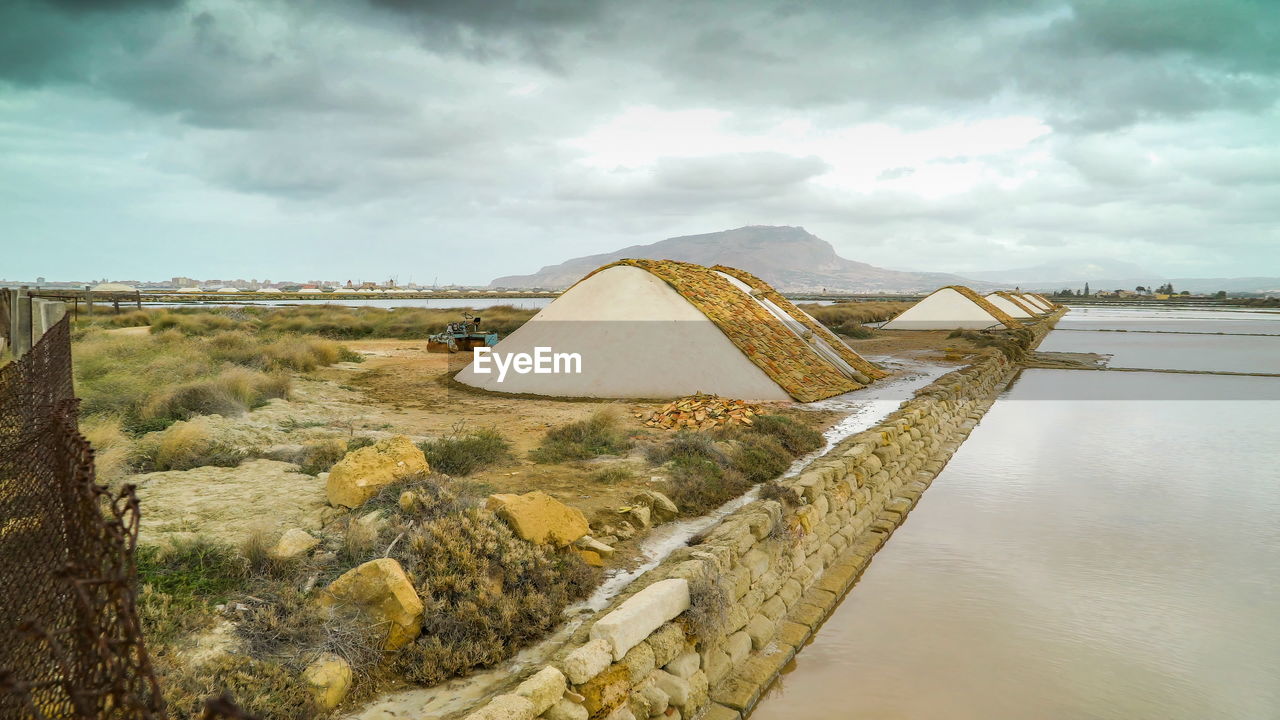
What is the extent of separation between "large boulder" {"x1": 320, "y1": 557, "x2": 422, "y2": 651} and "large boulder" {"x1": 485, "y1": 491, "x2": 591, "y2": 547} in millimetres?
1176

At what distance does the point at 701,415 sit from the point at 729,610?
21.3 feet

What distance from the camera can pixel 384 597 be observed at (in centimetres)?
458

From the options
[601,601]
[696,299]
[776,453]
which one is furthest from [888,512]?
[696,299]

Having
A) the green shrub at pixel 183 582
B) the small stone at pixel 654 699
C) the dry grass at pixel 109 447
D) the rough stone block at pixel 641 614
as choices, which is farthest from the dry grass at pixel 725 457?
the dry grass at pixel 109 447

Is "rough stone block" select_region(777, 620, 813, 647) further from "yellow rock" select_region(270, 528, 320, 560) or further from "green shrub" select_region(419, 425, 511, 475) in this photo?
"green shrub" select_region(419, 425, 511, 475)

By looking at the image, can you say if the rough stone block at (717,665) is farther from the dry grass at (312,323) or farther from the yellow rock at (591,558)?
the dry grass at (312,323)

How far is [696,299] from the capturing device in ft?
52.3

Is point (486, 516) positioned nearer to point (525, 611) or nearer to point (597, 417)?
point (525, 611)

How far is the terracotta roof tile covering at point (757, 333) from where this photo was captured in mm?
15234

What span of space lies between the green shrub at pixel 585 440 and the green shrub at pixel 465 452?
54cm

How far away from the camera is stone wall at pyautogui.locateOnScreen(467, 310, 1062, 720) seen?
158 inches

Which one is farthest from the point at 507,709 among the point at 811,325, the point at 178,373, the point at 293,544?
the point at 811,325

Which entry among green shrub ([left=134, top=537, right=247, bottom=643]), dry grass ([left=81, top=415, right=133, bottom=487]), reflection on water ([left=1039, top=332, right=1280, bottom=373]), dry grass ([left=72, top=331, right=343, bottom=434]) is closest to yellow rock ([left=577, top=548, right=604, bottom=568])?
green shrub ([left=134, top=537, right=247, bottom=643])

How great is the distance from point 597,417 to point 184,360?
10755mm
